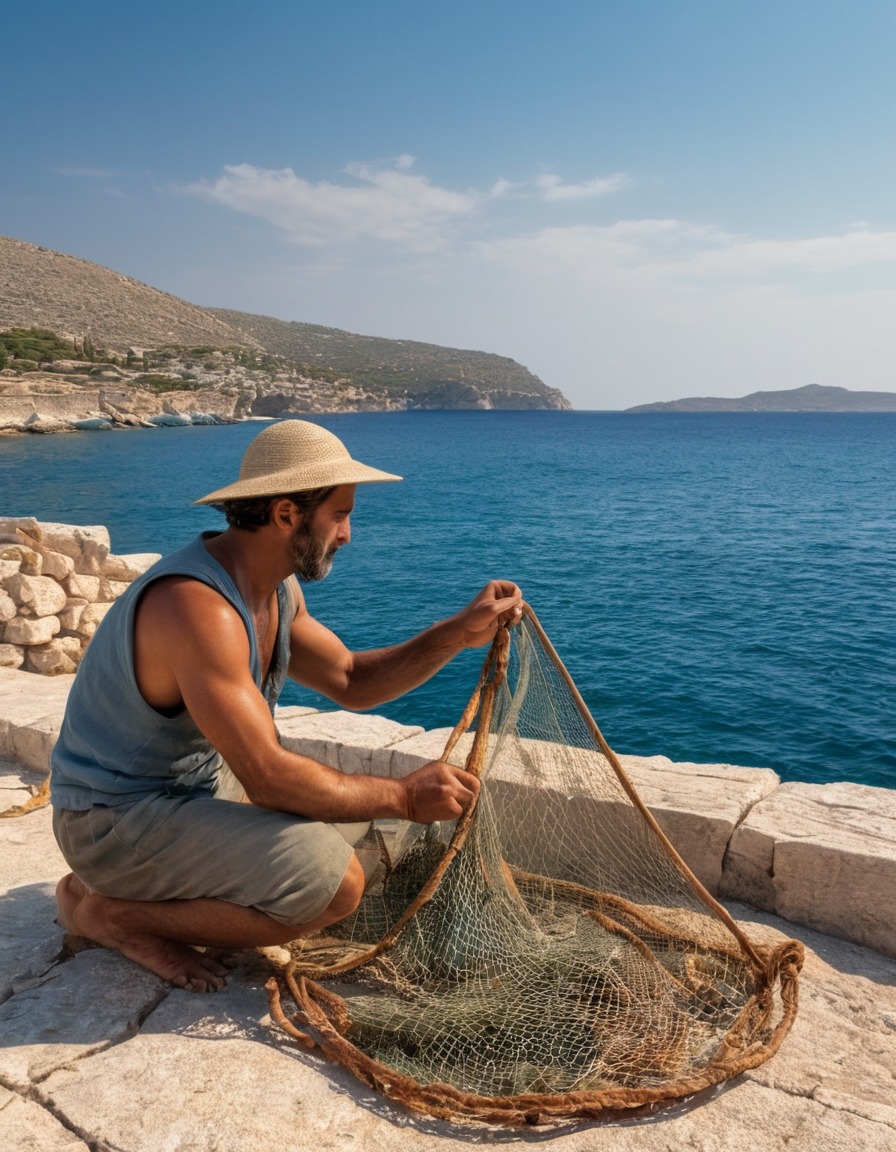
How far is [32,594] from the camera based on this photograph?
778 cm

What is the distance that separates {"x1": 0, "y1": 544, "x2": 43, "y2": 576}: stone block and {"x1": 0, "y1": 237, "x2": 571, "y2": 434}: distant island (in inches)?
2131

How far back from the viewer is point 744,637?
1639 cm

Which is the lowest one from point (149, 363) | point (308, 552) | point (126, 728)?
point (126, 728)

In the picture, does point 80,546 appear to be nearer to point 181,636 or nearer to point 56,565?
point 56,565

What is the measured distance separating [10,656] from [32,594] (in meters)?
0.57

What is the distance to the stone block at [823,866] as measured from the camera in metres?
3.23

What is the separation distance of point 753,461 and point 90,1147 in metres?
66.5

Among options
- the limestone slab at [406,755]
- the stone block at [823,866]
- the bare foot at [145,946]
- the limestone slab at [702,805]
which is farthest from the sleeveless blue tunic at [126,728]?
the stone block at [823,866]

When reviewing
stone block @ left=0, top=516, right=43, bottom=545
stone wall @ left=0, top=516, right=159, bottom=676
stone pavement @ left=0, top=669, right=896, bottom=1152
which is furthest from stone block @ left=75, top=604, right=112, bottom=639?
stone pavement @ left=0, top=669, right=896, bottom=1152

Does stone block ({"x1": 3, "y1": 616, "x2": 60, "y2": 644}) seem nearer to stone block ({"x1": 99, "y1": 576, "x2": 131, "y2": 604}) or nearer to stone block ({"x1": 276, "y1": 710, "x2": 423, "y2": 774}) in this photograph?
stone block ({"x1": 99, "y1": 576, "x2": 131, "y2": 604})

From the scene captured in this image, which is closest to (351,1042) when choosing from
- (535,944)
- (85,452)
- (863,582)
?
(535,944)

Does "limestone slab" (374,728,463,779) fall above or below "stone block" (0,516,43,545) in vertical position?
below

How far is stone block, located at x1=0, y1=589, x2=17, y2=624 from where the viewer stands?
768 cm

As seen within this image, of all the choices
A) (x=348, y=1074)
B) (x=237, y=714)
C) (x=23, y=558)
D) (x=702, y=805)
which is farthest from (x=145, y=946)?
(x=23, y=558)
